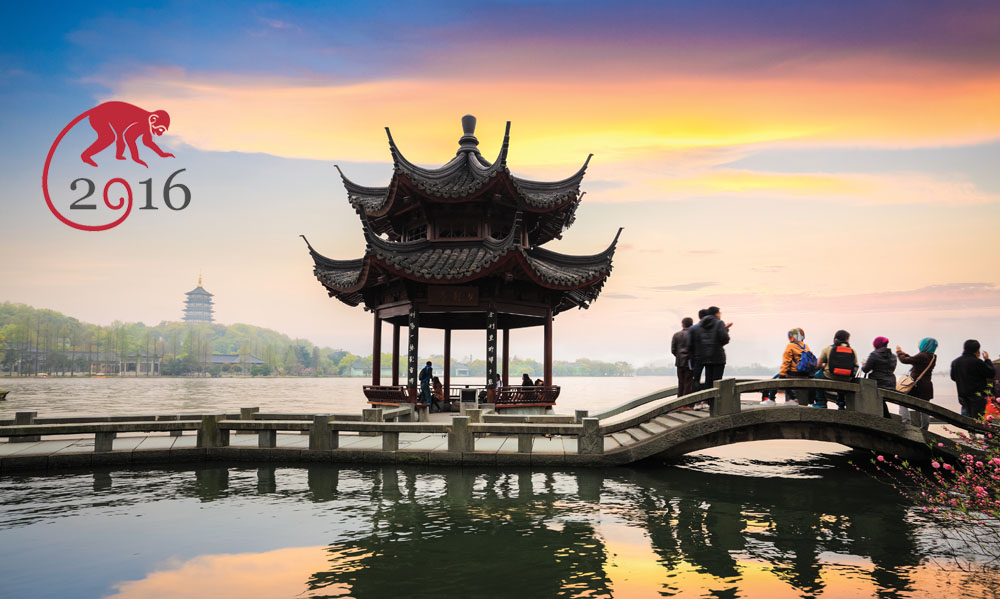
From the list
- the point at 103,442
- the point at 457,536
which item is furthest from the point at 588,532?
the point at 103,442

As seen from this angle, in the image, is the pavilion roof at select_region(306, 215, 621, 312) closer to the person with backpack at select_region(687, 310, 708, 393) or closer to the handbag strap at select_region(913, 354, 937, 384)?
the person with backpack at select_region(687, 310, 708, 393)

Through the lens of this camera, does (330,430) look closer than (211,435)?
Yes

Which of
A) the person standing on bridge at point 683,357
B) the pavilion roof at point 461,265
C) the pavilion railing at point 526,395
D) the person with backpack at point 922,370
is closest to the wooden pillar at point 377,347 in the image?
the pavilion roof at point 461,265

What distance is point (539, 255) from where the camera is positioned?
19.8 m

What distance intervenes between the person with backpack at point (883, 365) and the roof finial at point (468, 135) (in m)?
14.2

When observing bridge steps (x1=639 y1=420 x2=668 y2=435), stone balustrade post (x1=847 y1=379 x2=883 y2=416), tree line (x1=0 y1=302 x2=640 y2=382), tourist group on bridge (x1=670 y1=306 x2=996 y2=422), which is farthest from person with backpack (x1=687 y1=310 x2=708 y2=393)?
tree line (x1=0 y1=302 x2=640 y2=382)

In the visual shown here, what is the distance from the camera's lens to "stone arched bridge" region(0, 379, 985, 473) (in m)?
11.8

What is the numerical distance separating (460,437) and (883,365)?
8877 millimetres

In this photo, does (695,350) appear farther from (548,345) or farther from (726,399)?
(548,345)

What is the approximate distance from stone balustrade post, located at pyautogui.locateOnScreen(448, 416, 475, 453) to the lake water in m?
0.50

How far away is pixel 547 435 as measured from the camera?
12.0 meters

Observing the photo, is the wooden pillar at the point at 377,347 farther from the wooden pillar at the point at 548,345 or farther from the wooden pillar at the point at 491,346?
the wooden pillar at the point at 548,345

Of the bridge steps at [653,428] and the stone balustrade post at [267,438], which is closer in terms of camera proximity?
the stone balustrade post at [267,438]

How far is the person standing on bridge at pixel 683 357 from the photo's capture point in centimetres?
1366
